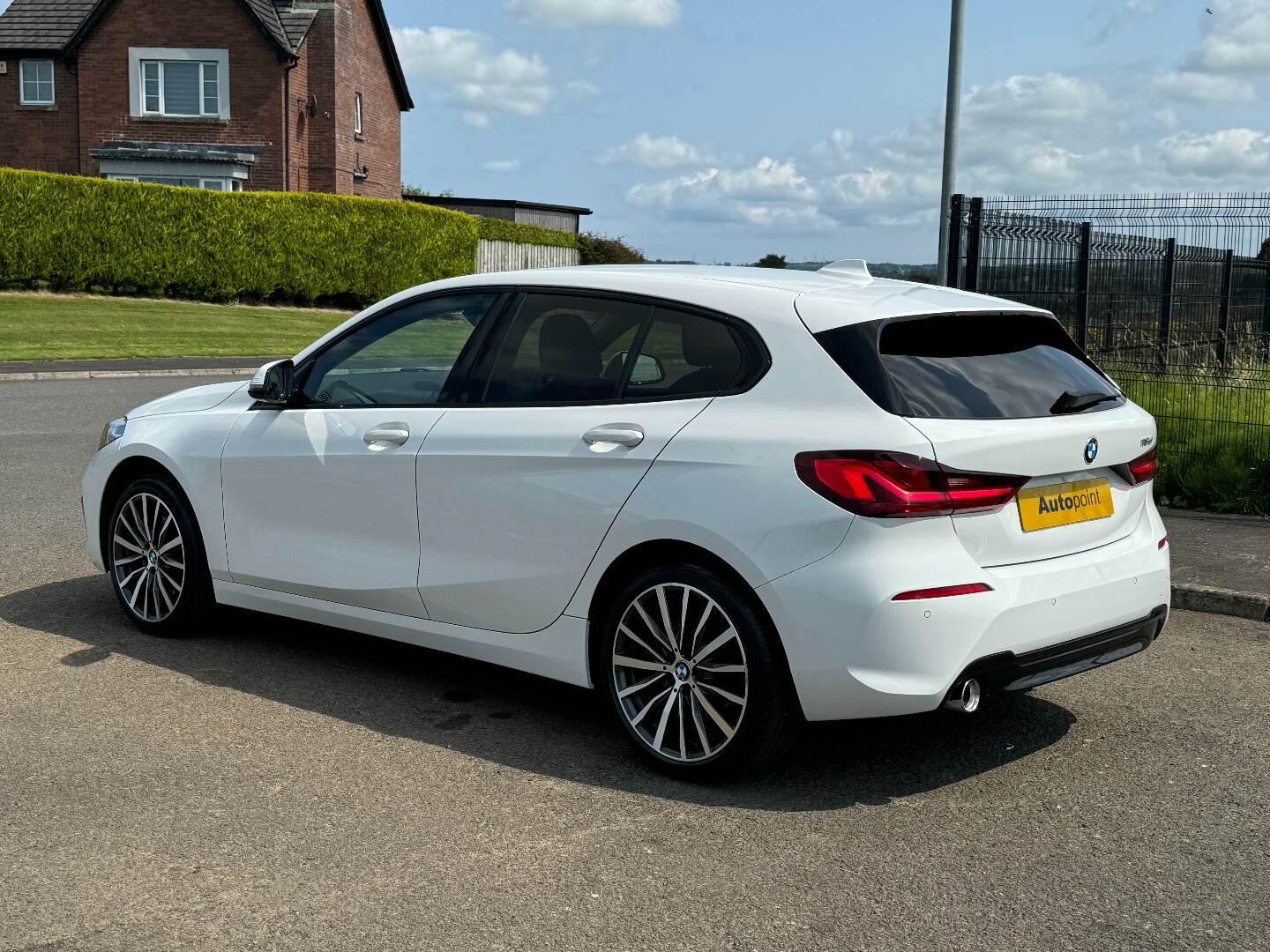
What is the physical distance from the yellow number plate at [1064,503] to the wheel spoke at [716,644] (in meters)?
0.95

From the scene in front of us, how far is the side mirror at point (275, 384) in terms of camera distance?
237 inches

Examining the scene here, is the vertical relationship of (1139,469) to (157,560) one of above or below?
above

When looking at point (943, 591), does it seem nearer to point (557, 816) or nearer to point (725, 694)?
point (725, 694)

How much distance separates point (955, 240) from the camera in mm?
11711

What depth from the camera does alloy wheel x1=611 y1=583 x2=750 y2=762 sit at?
462 centimetres

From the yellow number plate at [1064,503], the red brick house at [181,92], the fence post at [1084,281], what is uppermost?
the red brick house at [181,92]

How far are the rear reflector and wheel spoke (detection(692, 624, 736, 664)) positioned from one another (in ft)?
1.83

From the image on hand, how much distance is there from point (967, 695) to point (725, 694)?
749mm

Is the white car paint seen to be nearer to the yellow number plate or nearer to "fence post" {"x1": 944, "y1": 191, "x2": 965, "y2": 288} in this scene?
the yellow number plate

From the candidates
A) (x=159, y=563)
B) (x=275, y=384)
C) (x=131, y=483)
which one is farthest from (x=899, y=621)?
(x=131, y=483)

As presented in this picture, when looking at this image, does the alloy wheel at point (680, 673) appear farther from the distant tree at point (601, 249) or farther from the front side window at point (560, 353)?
the distant tree at point (601, 249)

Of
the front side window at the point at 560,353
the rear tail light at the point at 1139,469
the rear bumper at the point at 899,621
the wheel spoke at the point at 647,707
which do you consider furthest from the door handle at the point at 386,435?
the rear tail light at the point at 1139,469

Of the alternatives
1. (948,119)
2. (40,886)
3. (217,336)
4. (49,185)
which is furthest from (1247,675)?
(49,185)

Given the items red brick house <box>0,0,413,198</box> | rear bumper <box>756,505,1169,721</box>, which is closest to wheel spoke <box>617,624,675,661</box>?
rear bumper <box>756,505,1169,721</box>
